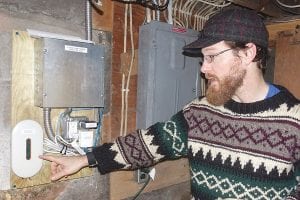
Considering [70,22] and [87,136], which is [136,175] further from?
[70,22]

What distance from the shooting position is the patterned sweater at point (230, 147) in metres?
1.28

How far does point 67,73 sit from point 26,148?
371 millimetres

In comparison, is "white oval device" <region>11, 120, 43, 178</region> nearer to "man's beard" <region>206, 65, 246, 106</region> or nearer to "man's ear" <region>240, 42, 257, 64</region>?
"man's beard" <region>206, 65, 246, 106</region>

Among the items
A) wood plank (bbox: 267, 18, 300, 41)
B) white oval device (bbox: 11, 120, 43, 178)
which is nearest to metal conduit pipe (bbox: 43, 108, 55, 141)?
white oval device (bbox: 11, 120, 43, 178)

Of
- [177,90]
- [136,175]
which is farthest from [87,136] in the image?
[177,90]

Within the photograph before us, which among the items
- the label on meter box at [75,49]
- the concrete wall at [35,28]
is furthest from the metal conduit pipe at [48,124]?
the label on meter box at [75,49]

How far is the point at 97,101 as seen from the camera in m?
1.43

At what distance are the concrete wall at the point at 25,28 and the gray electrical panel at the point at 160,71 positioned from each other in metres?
0.36

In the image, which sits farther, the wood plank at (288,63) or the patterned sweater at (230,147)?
the wood plank at (288,63)

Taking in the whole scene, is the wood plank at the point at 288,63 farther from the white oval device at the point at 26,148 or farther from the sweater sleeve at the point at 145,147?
the white oval device at the point at 26,148

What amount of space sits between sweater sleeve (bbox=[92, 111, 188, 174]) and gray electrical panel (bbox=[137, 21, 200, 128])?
15 cm

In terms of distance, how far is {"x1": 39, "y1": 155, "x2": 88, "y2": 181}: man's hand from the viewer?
4.57 ft

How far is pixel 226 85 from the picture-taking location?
4.45ft

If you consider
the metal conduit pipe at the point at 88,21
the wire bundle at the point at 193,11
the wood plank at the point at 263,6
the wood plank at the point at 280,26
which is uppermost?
the wood plank at the point at 263,6
